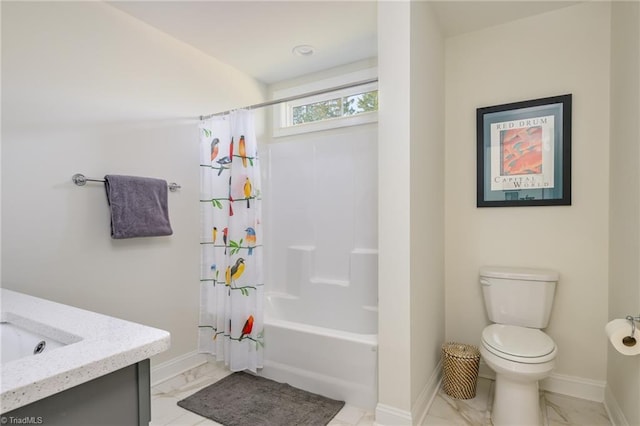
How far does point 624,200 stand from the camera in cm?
177

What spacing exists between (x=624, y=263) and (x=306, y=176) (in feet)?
6.90

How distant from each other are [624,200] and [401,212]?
1.14 m

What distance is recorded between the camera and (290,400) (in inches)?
81.9

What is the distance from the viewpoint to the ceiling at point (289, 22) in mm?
2109

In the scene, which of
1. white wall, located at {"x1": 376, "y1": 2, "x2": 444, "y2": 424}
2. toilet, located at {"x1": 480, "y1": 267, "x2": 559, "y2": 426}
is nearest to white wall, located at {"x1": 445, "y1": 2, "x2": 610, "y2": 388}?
toilet, located at {"x1": 480, "y1": 267, "x2": 559, "y2": 426}

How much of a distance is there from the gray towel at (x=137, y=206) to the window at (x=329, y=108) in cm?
134

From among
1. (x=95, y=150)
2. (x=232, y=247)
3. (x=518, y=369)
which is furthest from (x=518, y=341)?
(x=95, y=150)

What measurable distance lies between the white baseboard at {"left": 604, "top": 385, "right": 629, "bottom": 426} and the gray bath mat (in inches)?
55.1

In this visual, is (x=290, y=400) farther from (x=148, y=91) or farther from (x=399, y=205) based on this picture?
(x=148, y=91)

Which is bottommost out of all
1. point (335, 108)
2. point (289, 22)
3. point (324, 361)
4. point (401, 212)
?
point (324, 361)

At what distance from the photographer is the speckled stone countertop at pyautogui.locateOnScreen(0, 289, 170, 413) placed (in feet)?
2.14

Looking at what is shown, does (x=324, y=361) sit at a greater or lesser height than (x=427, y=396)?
greater

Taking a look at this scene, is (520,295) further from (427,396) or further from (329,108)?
(329,108)

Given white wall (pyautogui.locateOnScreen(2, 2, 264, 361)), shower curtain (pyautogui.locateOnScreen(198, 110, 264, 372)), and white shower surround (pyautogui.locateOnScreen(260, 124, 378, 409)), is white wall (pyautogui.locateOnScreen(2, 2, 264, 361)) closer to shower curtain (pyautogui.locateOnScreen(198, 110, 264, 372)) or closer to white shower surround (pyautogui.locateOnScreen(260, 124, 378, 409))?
shower curtain (pyautogui.locateOnScreen(198, 110, 264, 372))
